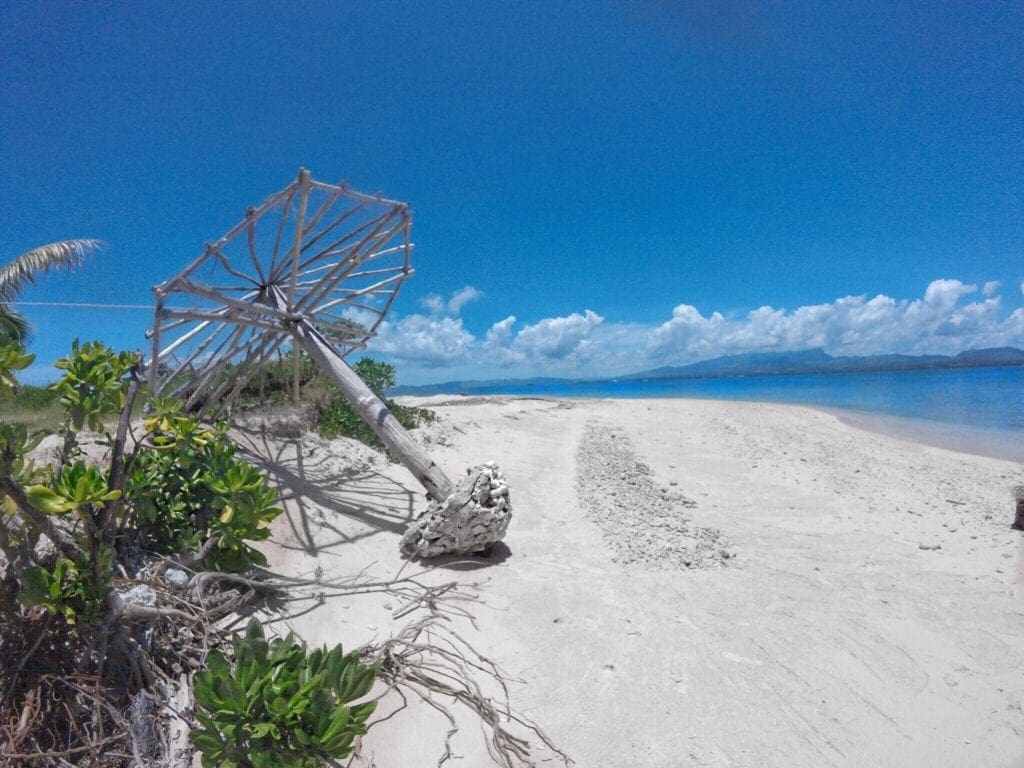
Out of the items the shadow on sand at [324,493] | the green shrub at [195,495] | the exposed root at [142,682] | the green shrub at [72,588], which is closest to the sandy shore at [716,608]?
the shadow on sand at [324,493]

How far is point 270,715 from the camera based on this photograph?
2.03 meters

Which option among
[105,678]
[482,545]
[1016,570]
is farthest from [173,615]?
[1016,570]

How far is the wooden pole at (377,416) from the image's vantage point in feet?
18.4

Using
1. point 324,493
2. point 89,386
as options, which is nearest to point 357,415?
point 324,493

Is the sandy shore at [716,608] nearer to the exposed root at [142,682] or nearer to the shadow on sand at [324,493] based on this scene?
the shadow on sand at [324,493]

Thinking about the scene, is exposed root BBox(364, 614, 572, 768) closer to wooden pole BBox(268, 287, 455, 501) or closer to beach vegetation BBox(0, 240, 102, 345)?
wooden pole BBox(268, 287, 455, 501)

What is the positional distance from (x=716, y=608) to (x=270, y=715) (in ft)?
11.7

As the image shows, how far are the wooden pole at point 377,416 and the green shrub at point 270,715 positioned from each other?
10.8 feet

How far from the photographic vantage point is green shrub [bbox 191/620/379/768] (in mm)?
1979

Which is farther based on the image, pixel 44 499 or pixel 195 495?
pixel 195 495

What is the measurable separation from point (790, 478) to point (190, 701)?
9225 millimetres

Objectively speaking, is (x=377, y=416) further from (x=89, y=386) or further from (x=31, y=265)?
(x=31, y=265)

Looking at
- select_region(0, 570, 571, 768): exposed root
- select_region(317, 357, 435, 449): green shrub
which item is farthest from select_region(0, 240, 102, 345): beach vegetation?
select_region(0, 570, 571, 768): exposed root

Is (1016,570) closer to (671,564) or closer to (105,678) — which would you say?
(671,564)
